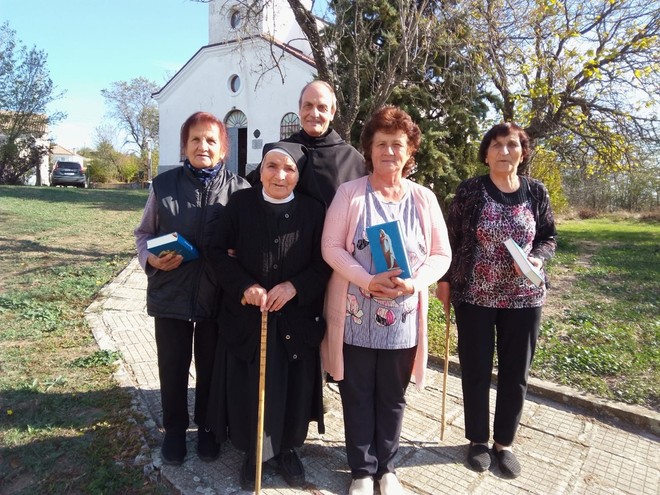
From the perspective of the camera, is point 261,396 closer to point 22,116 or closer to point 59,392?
point 59,392

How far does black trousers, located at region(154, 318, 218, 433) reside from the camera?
2.84m

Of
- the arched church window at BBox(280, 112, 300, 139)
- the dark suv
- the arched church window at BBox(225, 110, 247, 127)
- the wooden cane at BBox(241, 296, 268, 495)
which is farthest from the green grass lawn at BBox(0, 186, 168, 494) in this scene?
the dark suv

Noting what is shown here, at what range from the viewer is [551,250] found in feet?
9.55

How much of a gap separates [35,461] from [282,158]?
89.4 inches

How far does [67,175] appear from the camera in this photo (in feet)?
95.2

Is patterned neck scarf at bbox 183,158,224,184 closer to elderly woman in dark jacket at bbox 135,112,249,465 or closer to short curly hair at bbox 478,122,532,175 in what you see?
elderly woman in dark jacket at bbox 135,112,249,465

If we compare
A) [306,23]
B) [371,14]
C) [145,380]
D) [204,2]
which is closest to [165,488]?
[145,380]

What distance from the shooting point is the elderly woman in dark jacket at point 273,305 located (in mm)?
2561

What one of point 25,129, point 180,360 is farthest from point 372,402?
point 25,129

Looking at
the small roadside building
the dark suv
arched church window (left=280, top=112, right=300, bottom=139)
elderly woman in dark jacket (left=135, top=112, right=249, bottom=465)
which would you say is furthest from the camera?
the dark suv

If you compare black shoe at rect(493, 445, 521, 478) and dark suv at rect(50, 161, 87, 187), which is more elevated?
dark suv at rect(50, 161, 87, 187)

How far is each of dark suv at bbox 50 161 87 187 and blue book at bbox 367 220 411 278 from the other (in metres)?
31.2

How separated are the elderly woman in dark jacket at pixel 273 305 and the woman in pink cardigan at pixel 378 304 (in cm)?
13

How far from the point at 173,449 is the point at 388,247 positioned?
176cm
